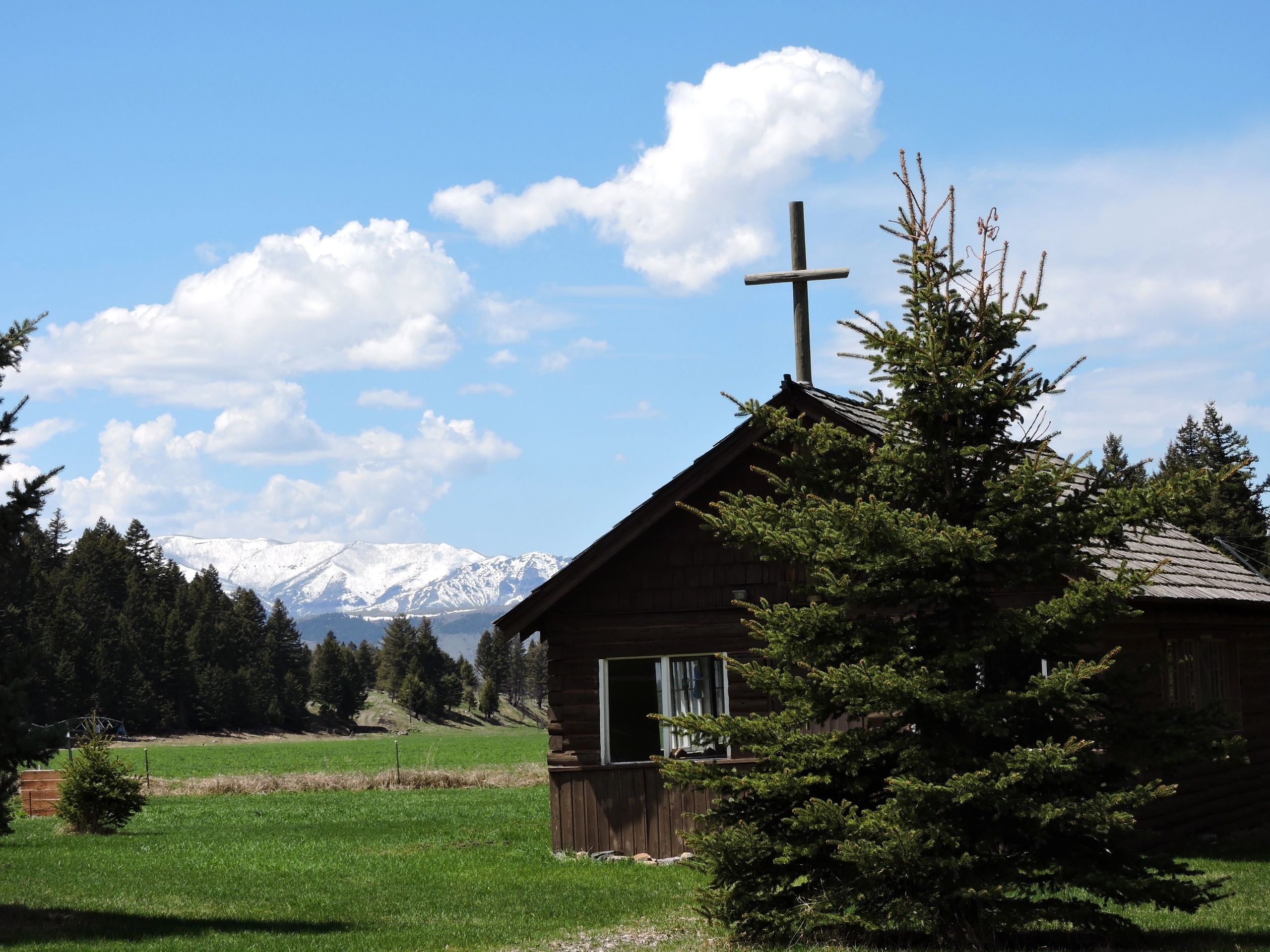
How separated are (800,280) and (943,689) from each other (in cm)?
705

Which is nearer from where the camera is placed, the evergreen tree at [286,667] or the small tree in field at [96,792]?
the small tree in field at [96,792]

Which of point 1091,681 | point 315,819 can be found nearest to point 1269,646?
point 1091,681

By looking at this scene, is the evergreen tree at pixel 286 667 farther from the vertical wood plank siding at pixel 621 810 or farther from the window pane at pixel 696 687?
the window pane at pixel 696 687

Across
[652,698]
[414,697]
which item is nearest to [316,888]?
[652,698]

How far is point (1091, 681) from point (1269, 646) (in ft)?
42.0

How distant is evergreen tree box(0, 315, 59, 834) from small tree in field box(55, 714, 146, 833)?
11.4 m

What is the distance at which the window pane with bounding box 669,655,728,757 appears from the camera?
59.2 feet

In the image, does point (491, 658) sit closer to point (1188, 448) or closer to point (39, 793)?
point (1188, 448)

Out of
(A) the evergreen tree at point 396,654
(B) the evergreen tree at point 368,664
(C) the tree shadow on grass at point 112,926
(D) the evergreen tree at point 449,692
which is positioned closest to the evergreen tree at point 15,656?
(C) the tree shadow on grass at point 112,926

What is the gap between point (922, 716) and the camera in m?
10.6

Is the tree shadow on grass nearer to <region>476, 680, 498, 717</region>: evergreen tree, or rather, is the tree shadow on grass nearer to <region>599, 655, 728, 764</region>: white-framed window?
<region>599, 655, 728, 764</region>: white-framed window

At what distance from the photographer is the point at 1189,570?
1886 cm

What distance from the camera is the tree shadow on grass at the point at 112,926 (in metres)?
12.6

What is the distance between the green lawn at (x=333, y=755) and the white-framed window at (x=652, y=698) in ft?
91.8
